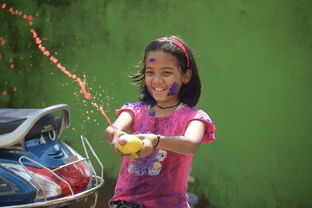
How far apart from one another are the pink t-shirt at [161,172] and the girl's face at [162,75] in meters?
0.11

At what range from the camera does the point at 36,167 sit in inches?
92.2

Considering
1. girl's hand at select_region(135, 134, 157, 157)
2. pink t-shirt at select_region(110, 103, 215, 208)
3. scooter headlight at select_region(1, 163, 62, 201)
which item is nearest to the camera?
girl's hand at select_region(135, 134, 157, 157)

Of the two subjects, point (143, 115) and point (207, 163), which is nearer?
point (143, 115)

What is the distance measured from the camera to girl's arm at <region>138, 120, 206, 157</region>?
187 centimetres

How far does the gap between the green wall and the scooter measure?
80.2 inches

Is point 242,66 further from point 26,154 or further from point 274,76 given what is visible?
point 26,154

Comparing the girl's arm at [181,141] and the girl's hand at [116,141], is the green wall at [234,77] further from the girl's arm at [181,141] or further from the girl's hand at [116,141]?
the girl's hand at [116,141]

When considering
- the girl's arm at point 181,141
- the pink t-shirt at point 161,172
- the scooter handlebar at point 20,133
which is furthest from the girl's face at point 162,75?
the scooter handlebar at point 20,133

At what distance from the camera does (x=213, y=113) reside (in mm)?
4355

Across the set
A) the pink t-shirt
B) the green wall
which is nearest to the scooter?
the pink t-shirt

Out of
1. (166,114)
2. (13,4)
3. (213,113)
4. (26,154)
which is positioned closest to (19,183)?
(26,154)

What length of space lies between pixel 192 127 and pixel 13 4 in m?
3.49

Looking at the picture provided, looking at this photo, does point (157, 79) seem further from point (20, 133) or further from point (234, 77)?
point (234, 77)

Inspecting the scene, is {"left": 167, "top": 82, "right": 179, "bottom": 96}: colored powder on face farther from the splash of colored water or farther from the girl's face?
the splash of colored water
